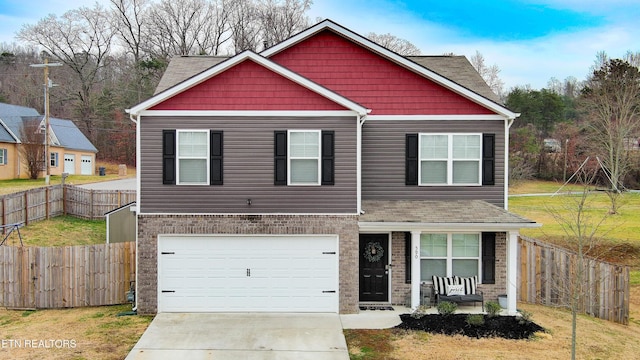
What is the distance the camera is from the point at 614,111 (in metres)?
39.3

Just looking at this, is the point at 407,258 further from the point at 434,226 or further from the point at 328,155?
the point at 328,155

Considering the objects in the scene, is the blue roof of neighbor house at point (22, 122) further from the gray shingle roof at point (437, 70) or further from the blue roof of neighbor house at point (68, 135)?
the gray shingle roof at point (437, 70)

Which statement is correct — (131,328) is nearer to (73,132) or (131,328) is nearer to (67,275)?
(67,275)

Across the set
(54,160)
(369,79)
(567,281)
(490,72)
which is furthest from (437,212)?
(490,72)

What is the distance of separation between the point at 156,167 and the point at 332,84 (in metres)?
5.67

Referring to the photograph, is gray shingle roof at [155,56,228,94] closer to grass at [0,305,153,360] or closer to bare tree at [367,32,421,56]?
grass at [0,305,153,360]

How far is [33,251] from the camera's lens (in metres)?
13.6

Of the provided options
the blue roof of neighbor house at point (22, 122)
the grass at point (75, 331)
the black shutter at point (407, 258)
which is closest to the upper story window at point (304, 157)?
the black shutter at point (407, 258)

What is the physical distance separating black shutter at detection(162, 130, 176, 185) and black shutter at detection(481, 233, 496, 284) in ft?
28.0

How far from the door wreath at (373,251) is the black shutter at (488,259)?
2.79 meters

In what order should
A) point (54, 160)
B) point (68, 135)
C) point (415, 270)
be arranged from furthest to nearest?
point (68, 135) → point (54, 160) → point (415, 270)

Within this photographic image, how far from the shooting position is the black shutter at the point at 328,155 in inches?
521

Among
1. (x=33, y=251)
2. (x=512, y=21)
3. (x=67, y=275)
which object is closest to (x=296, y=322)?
(x=67, y=275)

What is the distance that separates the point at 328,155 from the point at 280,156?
4.07 ft
